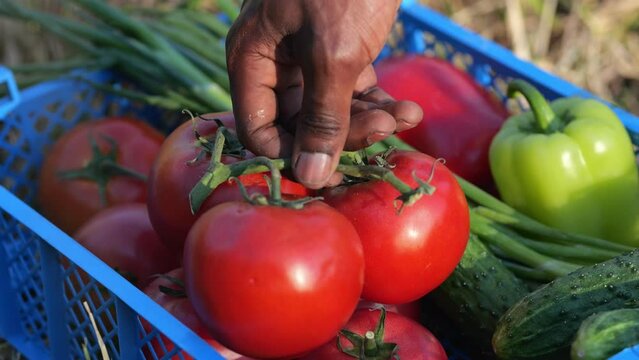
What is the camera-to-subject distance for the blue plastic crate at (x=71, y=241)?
3.75ft

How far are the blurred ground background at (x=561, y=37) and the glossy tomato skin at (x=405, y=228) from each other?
5.02ft

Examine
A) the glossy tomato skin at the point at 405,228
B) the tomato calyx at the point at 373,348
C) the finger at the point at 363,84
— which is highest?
the finger at the point at 363,84

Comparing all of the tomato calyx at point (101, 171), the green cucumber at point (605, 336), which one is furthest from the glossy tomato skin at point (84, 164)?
the green cucumber at point (605, 336)

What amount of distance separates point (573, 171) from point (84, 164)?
3.21 feet

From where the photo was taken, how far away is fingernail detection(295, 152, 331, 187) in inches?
40.6

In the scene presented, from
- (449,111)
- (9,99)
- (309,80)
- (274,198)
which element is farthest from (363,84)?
(9,99)

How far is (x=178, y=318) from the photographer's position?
1150mm

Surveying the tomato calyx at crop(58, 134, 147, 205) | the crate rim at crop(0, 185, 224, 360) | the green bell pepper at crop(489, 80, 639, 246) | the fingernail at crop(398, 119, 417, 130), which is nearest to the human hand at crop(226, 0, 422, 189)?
the fingernail at crop(398, 119, 417, 130)

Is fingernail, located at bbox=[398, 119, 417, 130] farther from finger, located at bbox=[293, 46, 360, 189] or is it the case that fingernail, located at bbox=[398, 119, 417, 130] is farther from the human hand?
finger, located at bbox=[293, 46, 360, 189]

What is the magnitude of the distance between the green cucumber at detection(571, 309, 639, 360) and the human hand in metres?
0.35

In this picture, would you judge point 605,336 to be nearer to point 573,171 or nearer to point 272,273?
point 272,273

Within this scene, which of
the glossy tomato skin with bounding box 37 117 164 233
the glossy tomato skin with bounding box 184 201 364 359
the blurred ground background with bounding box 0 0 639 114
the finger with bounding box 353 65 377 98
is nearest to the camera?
the glossy tomato skin with bounding box 184 201 364 359

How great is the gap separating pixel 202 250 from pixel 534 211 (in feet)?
2.75

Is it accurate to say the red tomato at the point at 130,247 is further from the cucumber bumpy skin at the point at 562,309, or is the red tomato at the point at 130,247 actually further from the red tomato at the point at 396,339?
the cucumber bumpy skin at the point at 562,309
